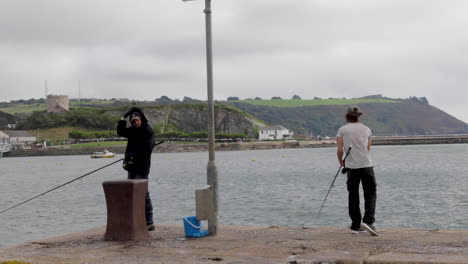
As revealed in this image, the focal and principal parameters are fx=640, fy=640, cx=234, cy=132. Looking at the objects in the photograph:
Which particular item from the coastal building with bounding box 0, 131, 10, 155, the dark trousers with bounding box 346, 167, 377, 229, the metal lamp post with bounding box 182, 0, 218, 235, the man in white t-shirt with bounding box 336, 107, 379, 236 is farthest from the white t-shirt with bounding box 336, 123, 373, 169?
the coastal building with bounding box 0, 131, 10, 155

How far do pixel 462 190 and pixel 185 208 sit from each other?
61.9ft

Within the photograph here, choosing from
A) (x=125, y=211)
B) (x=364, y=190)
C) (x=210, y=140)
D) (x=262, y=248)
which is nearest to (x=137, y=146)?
(x=210, y=140)

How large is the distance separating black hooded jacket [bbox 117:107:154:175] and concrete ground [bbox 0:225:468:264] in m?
1.24

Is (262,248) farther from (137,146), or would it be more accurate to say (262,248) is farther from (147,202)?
(137,146)

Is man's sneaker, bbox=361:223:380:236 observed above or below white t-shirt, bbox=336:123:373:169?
below

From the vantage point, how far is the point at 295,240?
391 inches

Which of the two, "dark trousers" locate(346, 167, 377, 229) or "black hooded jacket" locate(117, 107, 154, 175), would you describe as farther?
"black hooded jacket" locate(117, 107, 154, 175)

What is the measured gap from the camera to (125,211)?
34.5ft

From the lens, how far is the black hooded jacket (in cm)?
1154

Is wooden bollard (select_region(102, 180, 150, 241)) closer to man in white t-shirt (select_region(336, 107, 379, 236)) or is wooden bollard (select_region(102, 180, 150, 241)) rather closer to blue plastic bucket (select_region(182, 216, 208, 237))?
blue plastic bucket (select_region(182, 216, 208, 237))

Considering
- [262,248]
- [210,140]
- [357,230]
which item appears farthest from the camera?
[210,140]

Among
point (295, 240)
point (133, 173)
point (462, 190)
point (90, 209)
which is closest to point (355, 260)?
point (295, 240)

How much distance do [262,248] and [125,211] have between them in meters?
2.58

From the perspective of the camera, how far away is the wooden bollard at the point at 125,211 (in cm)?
1047
